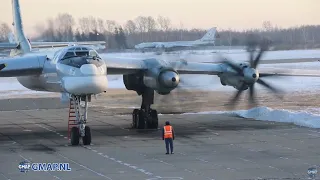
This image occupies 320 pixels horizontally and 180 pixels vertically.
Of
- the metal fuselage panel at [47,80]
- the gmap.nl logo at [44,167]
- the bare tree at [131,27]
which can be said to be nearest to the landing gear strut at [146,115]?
the metal fuselage panel at [47,80]

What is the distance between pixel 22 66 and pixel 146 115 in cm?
534

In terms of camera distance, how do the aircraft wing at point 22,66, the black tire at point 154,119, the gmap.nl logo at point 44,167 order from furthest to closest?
the black tire at point 154,119
the aircraft wing at point 22,66
the gmap.nl logo at point 44,167

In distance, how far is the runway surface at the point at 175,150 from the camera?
16.8 m

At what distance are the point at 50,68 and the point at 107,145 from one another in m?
3.86

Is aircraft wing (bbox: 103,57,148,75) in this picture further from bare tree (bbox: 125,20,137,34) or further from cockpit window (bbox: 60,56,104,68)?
bare tree (bbox: 125,20,137,34)

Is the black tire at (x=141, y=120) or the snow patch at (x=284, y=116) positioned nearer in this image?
the black tire at (x=141, y=120)

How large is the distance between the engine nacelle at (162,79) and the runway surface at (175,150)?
5.69 feet

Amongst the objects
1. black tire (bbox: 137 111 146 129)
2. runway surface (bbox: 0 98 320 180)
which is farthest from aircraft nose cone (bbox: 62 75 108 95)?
black tire (bbox: 137 111 146 129)

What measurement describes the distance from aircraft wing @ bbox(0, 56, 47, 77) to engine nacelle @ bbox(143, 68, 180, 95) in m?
3.99

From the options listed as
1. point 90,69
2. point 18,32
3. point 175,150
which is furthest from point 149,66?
point 18,32

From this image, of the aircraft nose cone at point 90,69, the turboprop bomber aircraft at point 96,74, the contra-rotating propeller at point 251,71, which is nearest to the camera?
the aircraft nose cone at point 90,69

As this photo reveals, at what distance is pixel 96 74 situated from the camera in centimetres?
2144

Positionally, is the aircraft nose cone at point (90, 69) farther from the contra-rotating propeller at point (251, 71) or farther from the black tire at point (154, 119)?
the contra-rotating propeller at point (251, 71)

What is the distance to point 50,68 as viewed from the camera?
23.9m
